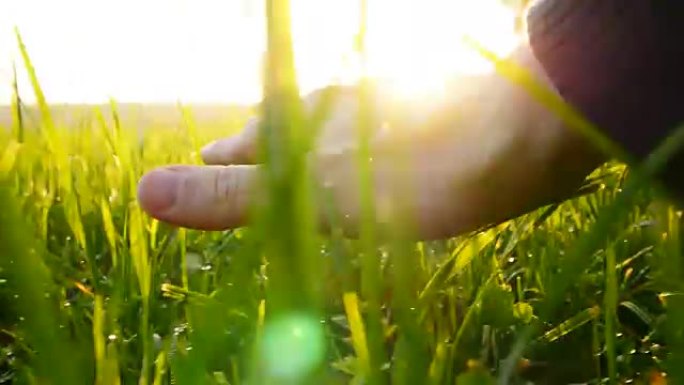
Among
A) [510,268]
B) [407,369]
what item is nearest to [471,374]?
[407,369]

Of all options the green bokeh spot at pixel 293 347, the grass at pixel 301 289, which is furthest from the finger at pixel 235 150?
the green bokeh spot at pixel 293 347

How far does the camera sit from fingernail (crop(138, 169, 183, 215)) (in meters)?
1.07

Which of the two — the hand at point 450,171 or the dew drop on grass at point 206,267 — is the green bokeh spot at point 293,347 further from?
the dew drop on grass at point 206,267

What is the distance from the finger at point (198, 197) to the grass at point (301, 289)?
0.03 m

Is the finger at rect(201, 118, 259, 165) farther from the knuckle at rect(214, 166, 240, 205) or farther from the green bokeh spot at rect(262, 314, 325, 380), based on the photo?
the green bokeh spot at rect(262, 314, 325, 380)

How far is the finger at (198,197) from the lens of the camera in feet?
3.52

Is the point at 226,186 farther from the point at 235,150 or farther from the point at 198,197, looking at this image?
the point at 235,150

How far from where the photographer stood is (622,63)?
0.69 m

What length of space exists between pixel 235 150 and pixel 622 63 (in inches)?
28.1

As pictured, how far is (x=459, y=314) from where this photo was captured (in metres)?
0.96

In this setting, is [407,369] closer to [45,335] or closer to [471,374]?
[471,374]

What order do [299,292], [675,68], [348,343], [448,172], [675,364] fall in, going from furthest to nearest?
[448,172], [348,343], [675,68], [675,364], [299,292]

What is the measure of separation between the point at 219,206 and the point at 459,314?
0.30m

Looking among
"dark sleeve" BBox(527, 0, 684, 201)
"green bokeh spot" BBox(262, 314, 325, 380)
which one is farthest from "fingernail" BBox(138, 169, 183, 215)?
"green bokeh spot" BBox(262, 314, 325, 380)
